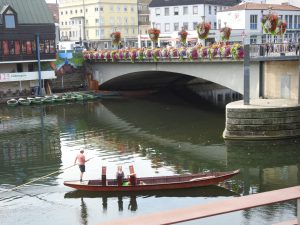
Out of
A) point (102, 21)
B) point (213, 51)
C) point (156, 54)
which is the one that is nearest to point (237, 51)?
point (213, 51)

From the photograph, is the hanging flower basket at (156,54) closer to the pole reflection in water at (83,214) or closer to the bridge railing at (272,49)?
the bridge railing at (272,49)

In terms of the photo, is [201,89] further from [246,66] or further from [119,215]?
[119,215]

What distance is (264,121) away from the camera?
3638 cm

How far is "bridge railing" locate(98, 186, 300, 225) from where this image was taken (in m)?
8.42

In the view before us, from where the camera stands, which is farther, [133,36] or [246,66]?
[133,36]

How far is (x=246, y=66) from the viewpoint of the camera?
130ft

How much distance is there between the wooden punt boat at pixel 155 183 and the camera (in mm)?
26047

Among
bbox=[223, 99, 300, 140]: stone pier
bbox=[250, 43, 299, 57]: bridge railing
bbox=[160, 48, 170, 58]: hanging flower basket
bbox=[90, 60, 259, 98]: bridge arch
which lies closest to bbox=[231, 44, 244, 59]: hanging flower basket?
bbox=[90, 60, 259, 98]: bridge arch

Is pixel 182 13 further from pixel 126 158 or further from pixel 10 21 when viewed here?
pixel 126 158

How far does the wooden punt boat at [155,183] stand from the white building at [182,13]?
2784 inches

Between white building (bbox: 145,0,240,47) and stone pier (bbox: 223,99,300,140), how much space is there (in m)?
59.7

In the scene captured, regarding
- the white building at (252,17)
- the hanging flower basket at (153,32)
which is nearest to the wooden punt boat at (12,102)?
the hanging flower basket at (153,32)

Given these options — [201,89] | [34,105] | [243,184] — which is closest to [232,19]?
[201,89]

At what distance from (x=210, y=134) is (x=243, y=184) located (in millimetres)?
14594
